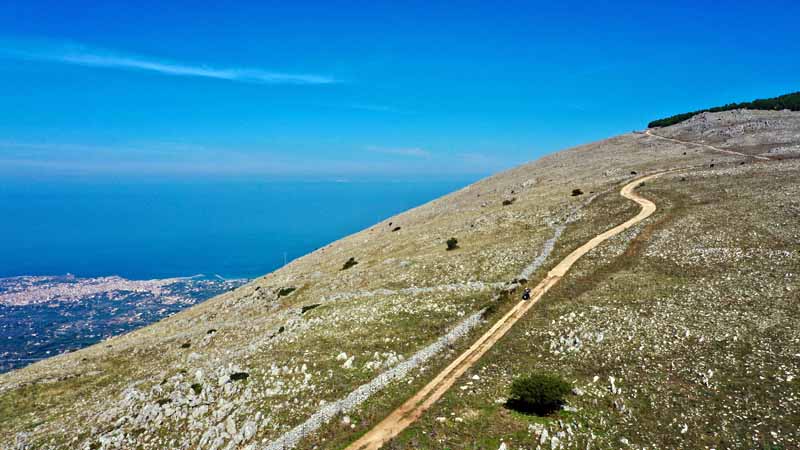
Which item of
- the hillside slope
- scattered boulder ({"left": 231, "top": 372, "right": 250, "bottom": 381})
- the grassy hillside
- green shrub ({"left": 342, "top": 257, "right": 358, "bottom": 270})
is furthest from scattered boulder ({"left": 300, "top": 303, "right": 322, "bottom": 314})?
the grassy hillside

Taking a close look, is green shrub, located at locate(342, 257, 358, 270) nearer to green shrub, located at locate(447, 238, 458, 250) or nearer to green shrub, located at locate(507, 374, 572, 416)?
green shrub, located at locate(447, 238, 458, 250)

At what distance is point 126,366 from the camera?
38.4m

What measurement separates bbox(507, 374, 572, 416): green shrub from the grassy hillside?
457ft

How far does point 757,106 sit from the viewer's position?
4700 inches

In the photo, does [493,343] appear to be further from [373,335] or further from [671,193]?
[671,193]

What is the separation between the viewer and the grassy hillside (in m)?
111

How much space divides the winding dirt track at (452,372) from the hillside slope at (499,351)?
25.6 inches

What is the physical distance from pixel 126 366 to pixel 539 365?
3899 cm

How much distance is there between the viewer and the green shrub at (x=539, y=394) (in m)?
17.8

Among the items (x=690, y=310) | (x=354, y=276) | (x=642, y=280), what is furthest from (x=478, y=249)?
(x=690, y=310)

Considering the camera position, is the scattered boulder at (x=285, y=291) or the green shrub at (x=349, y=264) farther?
the green shrub at (x=349, y=264)

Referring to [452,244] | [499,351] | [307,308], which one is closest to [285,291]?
[307,308]

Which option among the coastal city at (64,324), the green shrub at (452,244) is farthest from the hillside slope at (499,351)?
the coastal city at (64,324)

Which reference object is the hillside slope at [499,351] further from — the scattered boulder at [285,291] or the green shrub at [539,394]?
the green shrub at [539,394]
